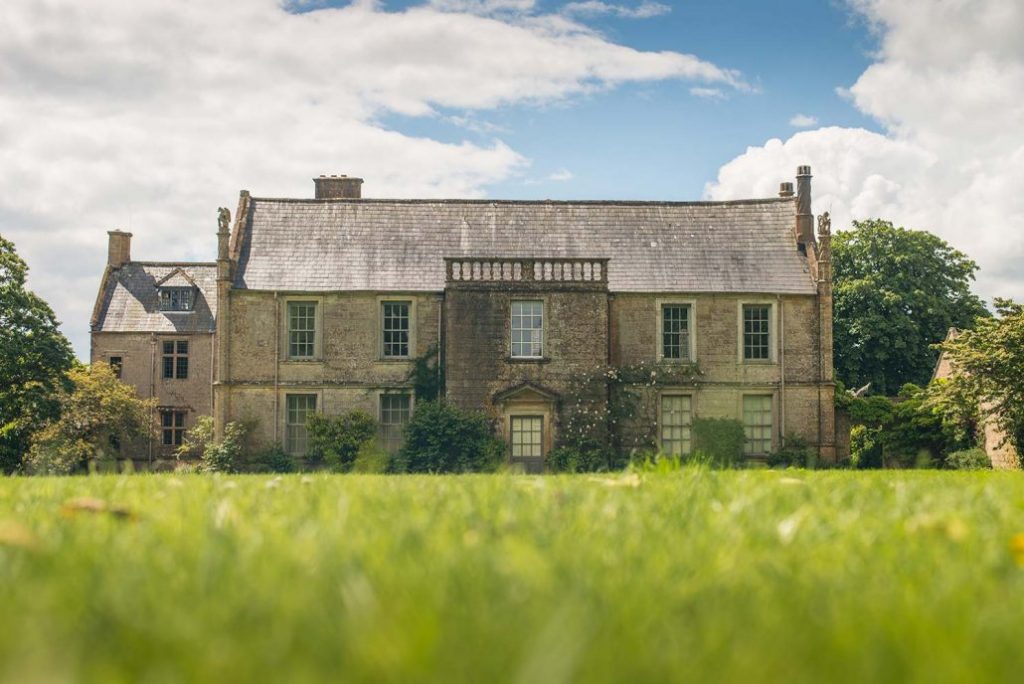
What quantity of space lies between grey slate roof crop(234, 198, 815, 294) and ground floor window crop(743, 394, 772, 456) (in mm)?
3485

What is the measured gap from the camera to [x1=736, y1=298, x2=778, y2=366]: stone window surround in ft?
114

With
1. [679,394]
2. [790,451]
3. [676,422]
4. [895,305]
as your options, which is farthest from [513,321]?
[895,305]

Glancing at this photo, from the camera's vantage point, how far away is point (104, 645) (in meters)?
2.55

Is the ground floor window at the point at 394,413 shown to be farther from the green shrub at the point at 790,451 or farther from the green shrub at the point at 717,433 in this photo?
the green shrub at the point at 790,451

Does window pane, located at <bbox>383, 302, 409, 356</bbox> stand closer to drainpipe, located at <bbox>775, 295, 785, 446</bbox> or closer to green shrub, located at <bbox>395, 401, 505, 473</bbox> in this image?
green shrub, located at <bbox>395, 401, 505, 473</bbox>

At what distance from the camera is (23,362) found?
35.7m

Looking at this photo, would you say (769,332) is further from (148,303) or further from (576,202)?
(148,303)

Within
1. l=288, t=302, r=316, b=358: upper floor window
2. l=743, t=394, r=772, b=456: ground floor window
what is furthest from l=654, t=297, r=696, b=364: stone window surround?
l=288, t=302, r=316, b=358: upper floor window

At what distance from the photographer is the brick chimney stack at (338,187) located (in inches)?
1578

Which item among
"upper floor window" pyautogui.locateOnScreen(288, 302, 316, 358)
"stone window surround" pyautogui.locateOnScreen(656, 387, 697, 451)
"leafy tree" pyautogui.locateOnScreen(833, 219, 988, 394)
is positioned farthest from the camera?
"leafy tree" pyautogui.locateOnScreen(833, 219, 988, 394)

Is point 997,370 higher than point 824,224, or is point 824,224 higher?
point 824,224

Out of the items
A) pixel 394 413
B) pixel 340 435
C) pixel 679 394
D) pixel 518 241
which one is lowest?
pixel 340 435

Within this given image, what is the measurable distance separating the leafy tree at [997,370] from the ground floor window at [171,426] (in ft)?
102

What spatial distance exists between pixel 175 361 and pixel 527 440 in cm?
2098
